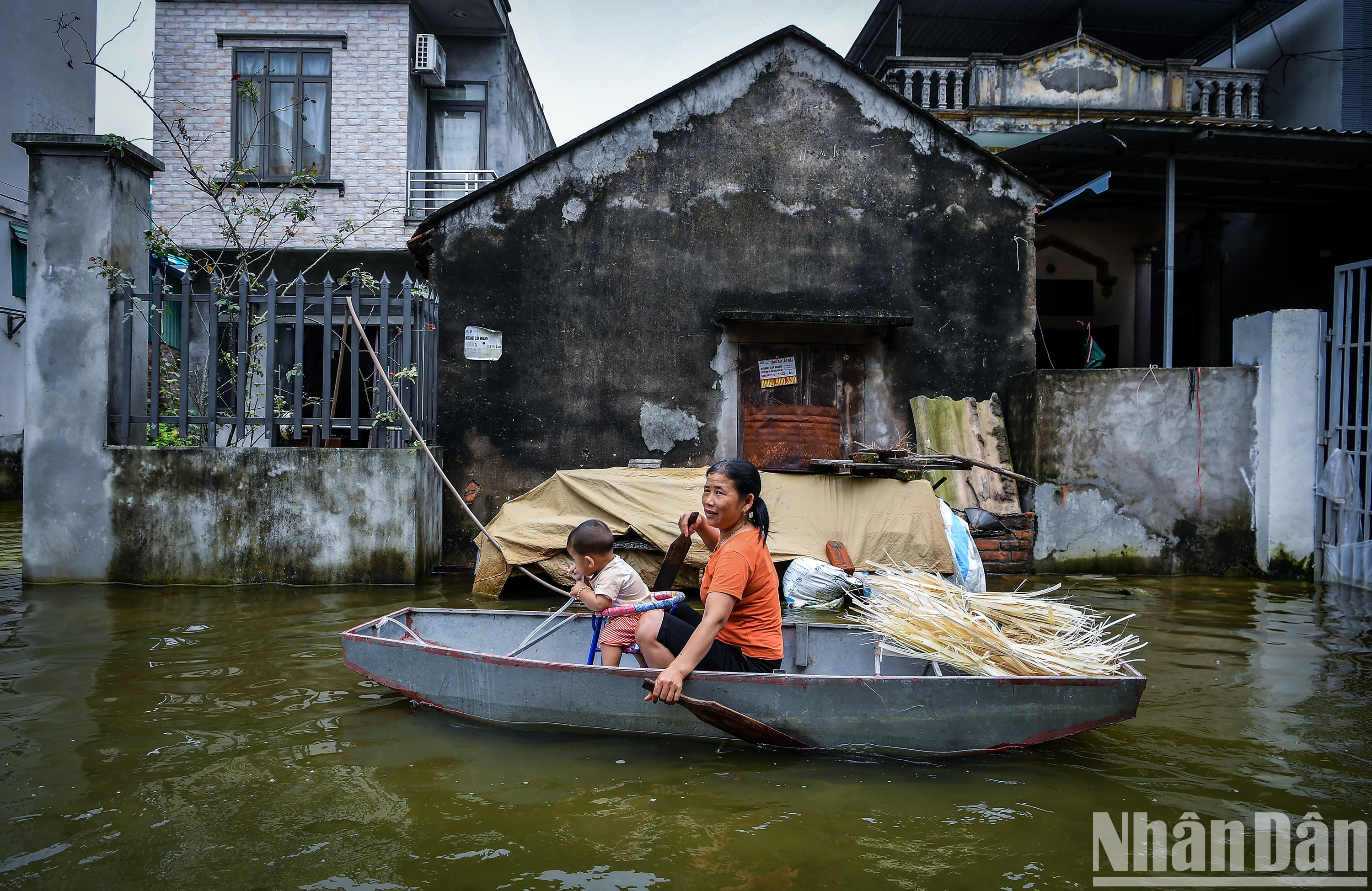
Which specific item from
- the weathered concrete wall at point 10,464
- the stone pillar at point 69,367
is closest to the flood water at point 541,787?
the stone pillar at point 69,367

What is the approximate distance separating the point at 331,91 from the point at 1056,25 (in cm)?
1149

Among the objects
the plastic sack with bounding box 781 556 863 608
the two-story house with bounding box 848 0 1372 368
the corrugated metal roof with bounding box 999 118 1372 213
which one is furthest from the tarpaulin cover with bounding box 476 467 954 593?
the corrugated metal roof with bounding box 999 118 1372 213

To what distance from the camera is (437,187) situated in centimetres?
1500

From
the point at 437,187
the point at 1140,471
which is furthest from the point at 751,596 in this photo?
the point at 437,187

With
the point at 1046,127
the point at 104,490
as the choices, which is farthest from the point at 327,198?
the point at 1046,127

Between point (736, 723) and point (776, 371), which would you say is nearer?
point (736, 723)

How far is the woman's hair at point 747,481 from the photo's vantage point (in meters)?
3.97

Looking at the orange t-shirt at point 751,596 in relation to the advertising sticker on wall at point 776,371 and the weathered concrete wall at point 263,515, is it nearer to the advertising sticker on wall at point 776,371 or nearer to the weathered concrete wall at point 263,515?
the weathered concrete wall at point 263,515

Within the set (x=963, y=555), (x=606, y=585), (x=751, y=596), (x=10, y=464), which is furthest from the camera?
(x=10, y=464)

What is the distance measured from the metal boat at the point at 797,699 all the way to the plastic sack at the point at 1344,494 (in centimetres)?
614

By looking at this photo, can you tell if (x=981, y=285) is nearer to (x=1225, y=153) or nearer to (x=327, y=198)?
(x=1225, y=153)

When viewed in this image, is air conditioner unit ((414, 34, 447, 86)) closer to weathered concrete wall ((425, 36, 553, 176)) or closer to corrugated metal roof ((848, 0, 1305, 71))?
weathered concrete wall ((425, 36, 553, 176))

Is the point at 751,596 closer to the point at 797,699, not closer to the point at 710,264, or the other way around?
the point at 797,699

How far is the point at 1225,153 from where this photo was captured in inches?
384
